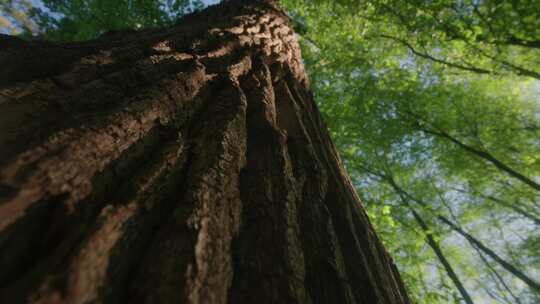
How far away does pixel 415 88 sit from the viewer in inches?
362

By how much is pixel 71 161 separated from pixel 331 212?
1.02 meters

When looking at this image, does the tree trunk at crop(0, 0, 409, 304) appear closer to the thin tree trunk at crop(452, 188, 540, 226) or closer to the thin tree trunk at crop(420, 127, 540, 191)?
the thin tree trunk at crop(420, 127, 540, 191)

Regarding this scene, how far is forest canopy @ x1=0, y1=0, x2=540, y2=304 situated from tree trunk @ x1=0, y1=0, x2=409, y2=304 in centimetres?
385

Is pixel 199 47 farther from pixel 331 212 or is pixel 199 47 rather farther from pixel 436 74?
pixel 436 74

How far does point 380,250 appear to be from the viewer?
1301 mm

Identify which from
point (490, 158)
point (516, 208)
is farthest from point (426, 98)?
point (516, 208)

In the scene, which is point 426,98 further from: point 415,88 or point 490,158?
point 490,158

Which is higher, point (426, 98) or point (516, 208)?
point (426, 98)

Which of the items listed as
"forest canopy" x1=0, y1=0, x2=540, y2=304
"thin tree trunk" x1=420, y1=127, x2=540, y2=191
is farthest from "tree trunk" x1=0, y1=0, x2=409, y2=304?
"thin tree trunk" x1=420, y1=127, x2=540, y2=191

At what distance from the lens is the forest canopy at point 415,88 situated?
6086mm

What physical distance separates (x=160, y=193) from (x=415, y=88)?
34.0 feet

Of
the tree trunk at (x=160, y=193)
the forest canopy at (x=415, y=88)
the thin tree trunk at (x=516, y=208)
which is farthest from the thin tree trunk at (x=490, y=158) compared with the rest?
the tree trunk at (x=160, y=193)

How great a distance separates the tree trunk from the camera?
546 mm

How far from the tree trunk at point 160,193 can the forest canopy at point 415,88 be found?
385cm
